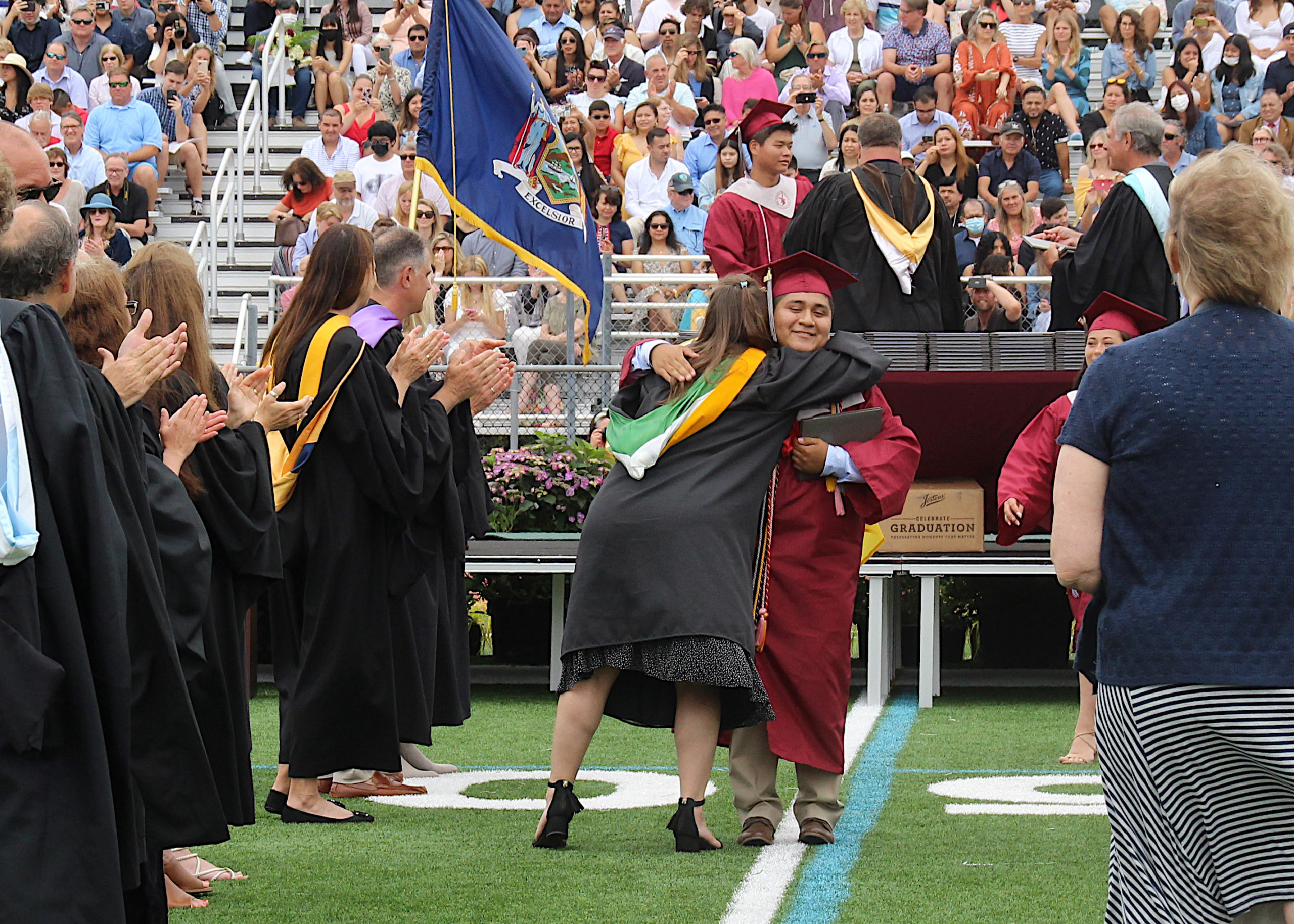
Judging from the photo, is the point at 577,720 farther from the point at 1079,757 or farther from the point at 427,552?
the point at 1079,757

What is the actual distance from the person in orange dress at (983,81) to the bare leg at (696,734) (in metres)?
12.7

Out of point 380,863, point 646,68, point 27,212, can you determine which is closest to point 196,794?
point 27,212

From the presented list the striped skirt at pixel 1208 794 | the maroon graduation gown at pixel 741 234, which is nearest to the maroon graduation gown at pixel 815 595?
the striped skirt at pixel 1208 794

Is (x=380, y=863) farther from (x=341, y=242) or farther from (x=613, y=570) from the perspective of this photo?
(x=341, y=242)

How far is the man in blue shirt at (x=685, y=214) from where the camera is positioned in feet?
52.1

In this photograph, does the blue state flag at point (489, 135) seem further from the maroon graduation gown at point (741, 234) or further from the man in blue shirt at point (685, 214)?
the man in blue shirt at point (685, 214)

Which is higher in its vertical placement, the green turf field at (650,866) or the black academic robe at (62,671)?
the black academic robe at (62,671)

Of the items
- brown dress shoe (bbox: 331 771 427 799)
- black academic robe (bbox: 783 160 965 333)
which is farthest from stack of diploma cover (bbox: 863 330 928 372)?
brown dress shoe (bbox: 331 771 427 799)

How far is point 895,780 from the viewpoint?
7.33m

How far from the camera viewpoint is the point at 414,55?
19.2 metres

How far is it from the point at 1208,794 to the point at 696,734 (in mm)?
2709

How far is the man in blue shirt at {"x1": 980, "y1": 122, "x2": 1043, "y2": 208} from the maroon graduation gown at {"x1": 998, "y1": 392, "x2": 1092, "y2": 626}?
9.61 meters

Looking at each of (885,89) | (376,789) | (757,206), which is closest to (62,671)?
(376,789)

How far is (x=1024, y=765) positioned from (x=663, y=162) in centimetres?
993
